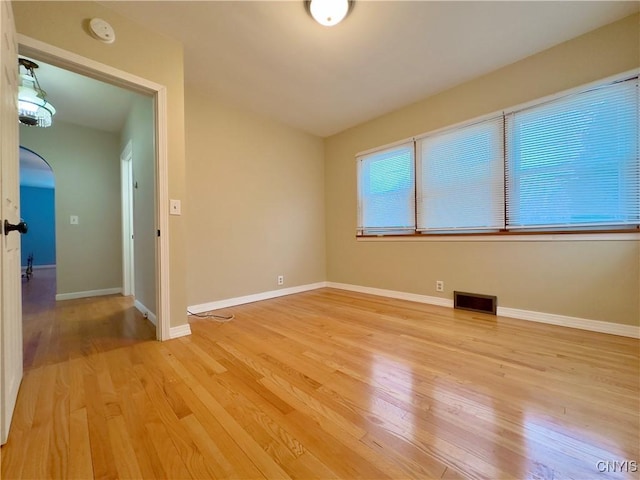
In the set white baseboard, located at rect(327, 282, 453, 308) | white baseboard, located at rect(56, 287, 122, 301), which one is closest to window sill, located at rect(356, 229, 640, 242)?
white baseboard, located at rect(327, 282, 453, 308)

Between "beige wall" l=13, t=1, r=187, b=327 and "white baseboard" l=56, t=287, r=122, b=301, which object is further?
"white baseboard" l=56, t=287, r=122, b=301

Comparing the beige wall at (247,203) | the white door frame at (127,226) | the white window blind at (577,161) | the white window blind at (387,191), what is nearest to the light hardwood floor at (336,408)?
the white window blind at (577,161)

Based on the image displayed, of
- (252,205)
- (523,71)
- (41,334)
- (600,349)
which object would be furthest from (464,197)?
(41,334)

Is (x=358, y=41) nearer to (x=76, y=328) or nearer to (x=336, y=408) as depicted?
(x=336, y=408)

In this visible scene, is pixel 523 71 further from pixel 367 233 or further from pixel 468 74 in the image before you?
pixel 367 233

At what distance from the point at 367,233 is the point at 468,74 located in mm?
2131

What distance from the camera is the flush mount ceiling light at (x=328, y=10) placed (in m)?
1.73

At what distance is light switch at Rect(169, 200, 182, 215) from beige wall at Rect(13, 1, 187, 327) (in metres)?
0.04

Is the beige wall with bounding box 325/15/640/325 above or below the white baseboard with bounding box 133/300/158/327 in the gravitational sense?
above

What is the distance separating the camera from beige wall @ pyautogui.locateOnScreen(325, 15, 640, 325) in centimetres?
199

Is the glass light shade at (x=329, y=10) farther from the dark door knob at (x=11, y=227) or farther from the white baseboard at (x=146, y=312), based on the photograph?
the white baseboard at (x=146, y=312)

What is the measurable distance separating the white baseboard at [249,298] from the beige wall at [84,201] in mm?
2209

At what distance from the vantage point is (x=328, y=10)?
177cm

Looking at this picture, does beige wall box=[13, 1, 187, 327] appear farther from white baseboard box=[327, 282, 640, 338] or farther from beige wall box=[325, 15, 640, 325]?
white baseboard box=[327, 282, 640, 338]
